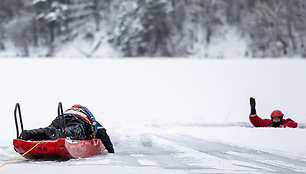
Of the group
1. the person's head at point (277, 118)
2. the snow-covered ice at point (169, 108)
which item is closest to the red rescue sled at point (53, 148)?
the snow-covered ice at point (169, 108)

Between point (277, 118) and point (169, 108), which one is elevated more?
point (277, 118)

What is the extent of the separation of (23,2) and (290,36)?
28332 mm

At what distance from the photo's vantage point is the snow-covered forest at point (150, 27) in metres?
38.0

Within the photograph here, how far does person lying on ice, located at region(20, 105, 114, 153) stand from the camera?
226 inches

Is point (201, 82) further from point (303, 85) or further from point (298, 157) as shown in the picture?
point (298, 157)

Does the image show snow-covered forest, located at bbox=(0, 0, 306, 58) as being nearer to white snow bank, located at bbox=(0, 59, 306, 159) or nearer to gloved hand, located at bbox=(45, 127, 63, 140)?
white snow bank, located at bbox=(0, 59, 306, 159)

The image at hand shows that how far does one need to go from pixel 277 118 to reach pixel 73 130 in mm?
5652

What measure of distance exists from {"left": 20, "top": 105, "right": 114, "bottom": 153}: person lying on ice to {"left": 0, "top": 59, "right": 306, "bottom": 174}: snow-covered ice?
15.5 inches

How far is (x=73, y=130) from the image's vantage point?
6199 mm

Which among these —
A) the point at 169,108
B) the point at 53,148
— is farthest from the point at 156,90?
the point at 53,148

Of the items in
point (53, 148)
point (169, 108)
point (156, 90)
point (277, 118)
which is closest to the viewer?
point (53, 148)

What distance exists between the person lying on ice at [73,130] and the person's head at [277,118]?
4752 millimetres

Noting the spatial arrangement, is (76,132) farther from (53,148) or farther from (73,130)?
(53,148)

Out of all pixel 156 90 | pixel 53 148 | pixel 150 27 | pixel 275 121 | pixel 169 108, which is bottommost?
pixel 169 108
